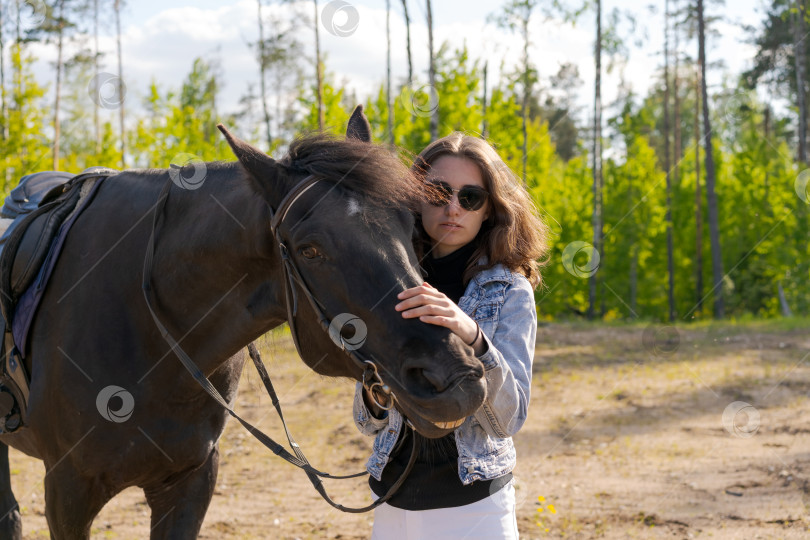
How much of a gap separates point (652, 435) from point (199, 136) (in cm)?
1657

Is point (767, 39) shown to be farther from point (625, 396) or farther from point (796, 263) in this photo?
point (625, 396)

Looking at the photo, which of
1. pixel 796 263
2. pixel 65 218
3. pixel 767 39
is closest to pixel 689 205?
pixel 796 263

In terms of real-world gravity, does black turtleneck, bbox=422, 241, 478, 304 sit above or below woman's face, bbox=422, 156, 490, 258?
below

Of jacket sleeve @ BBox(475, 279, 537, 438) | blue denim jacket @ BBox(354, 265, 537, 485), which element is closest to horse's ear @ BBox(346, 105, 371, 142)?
blue denim jacket @ BBox(354, 265, 537, 485)

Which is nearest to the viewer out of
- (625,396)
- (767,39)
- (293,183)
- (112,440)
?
(293,183)

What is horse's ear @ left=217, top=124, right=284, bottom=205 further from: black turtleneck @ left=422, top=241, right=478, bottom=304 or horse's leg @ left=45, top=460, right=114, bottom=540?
horse's leg @ left=45, top=460, right=114, bottom=540

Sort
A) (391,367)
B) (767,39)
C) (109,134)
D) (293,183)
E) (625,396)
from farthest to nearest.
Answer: (767,39), (109,134), (625,396), (293,183), (391,367)

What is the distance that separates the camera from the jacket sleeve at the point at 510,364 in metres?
1.97

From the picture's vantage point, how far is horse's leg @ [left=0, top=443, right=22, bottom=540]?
3.93m

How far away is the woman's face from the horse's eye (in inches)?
16.3

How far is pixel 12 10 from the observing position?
22.7 m

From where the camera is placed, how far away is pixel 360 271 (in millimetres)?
2004

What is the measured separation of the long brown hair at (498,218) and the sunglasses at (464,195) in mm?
53

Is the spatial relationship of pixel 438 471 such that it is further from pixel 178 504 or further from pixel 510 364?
pixel 178 504
